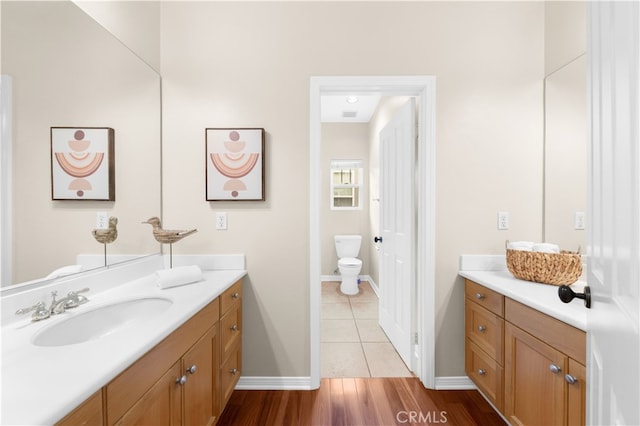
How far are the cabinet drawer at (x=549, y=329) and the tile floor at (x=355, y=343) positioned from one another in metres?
0.99

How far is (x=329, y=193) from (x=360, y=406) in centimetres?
327

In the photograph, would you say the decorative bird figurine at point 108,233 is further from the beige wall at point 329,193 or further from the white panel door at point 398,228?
the beige wall at point 329,193

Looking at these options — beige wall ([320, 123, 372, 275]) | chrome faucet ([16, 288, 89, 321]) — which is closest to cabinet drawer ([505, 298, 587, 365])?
chrome faucet ([16, 288, 89, 321])

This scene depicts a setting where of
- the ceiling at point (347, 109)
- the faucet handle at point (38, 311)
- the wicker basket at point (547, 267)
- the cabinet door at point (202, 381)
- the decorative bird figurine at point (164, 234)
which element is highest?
the ceiling at point (347, 109)

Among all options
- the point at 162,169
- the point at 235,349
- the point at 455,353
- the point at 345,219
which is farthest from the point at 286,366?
the point at 345,219

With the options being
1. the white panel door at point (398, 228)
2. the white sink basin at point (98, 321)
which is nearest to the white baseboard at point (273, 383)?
the white panel door at point (398, 228)

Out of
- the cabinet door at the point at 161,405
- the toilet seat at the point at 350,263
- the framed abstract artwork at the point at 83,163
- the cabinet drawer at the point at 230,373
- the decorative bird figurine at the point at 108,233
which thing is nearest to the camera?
the cabinet door at the point at 161,405

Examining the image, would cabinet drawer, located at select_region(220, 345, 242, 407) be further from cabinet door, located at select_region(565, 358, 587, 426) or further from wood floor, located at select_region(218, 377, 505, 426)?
cabinet door, located at select_region(565, 358, 587, 426)

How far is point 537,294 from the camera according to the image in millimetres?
1370

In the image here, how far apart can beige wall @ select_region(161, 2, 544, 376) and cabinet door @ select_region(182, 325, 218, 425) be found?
51 centimetres

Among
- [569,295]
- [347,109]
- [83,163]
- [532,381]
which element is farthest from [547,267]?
[347,109]

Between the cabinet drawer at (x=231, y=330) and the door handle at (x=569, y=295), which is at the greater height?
the door handle at (x=569, y=295)

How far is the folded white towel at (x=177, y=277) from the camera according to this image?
4.70 feet

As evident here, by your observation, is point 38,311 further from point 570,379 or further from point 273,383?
point 570,379
